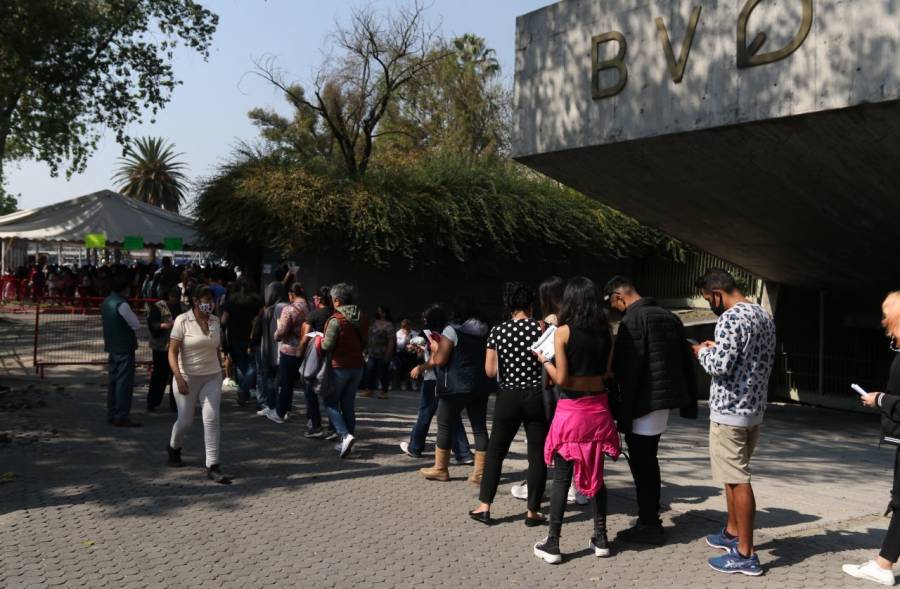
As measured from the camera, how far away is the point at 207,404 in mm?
7148

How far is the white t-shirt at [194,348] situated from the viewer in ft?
23.6

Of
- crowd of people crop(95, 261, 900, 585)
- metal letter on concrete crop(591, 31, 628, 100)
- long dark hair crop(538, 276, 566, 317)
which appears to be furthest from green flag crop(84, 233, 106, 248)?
long dark hair crop(538, 276, 566, 317)

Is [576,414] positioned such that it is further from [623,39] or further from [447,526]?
[623,39]

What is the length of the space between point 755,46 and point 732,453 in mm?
5417

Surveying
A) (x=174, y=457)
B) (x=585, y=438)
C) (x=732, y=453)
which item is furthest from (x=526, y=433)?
(x=174, y=457)

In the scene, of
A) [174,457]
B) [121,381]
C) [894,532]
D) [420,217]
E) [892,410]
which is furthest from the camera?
[420,217]

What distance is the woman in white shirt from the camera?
7131 millimetres

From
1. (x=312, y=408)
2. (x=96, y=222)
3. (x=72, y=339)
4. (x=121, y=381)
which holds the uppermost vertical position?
(x=96, y=222)

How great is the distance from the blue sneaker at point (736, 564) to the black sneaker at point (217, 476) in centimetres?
392

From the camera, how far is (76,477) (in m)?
7.31

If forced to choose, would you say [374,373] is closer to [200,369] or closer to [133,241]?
[200,369]

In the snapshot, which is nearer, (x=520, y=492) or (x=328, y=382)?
(x=520, y=492)

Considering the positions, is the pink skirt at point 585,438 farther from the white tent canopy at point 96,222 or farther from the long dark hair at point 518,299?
the white tent canopy at point 96,222

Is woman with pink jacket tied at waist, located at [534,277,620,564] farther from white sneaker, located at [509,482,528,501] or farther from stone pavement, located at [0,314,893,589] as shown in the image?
white sneaker, located at [509,482,528,501]
